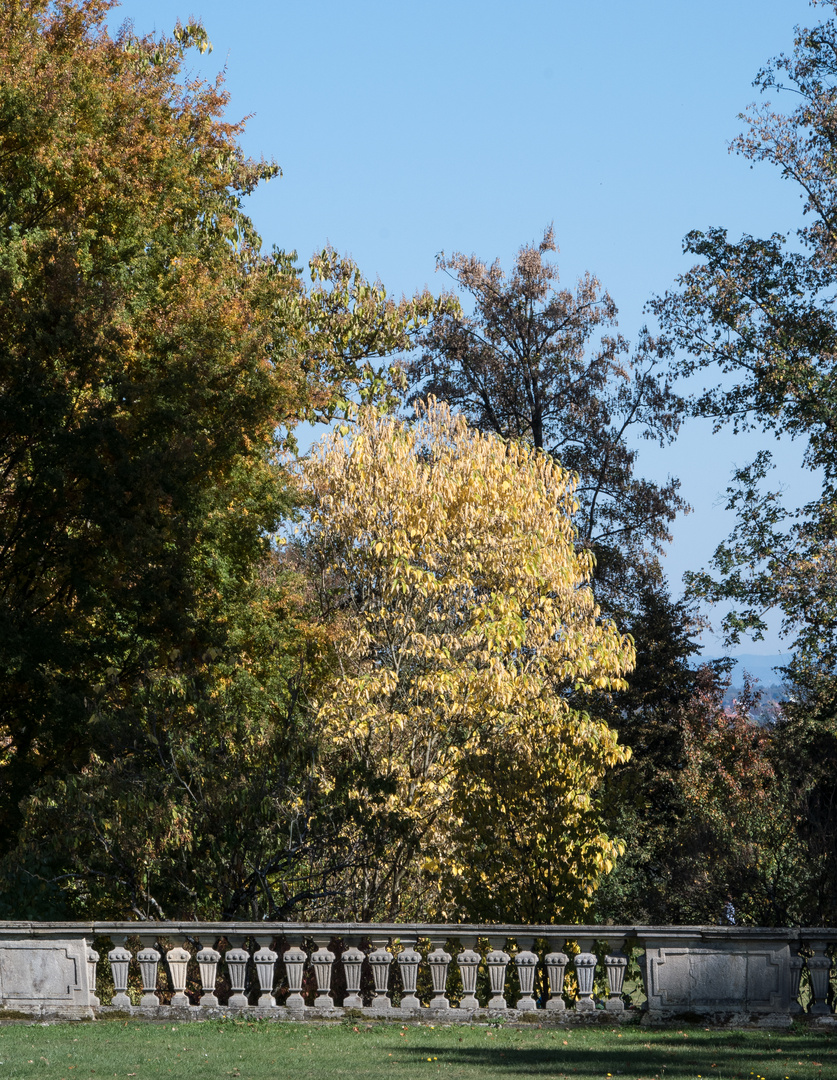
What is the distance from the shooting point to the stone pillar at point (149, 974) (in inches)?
454

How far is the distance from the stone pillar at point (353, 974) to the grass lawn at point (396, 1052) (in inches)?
9.0

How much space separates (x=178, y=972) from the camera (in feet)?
38.2

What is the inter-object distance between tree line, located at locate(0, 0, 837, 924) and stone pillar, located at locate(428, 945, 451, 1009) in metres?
1.82

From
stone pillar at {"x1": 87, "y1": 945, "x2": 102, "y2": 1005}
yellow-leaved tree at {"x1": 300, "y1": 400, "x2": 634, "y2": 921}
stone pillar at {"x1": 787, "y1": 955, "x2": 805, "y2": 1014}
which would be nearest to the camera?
stone pillar at {"x1": 787, "y1": 955, "x2": 805, "y2": 1014}

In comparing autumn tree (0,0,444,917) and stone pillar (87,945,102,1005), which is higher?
autumn tree (0,0,444,917)

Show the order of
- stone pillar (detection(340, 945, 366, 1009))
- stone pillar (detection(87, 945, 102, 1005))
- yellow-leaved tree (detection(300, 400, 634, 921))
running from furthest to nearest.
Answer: yellow-leaved tree (detection(300, 400, 634, 921)) < stone pillar (detection(87, 945, 102, 1005)) < stone pillar (detection(340, 945, 366, 1009))

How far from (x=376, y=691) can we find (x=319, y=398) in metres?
6.95

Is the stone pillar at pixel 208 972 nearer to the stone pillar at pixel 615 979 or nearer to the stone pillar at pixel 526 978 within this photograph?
the stone pillar at pixel 526 978

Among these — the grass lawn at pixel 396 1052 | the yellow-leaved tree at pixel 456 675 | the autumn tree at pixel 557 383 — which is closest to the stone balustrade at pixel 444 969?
the grass lawn at pixel 396 1052

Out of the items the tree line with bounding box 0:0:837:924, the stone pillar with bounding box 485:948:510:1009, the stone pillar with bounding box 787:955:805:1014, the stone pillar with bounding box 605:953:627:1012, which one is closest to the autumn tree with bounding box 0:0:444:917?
the tree line with bounding box 0:0:837:924

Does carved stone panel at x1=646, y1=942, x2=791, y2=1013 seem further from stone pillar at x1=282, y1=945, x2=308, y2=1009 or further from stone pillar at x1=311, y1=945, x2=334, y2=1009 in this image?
stone pillar at x1=282, y1=945, x2=308, y2=1009

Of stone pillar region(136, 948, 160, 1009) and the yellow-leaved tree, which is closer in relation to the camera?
stone pillar region(136, 948, 160, 1009)

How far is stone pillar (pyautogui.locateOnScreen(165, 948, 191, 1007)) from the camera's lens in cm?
1156

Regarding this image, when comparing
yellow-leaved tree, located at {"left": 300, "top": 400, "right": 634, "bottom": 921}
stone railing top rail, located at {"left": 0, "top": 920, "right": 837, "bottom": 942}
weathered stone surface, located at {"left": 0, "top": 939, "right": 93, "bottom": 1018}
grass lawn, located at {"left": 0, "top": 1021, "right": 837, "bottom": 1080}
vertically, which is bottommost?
grass lawn, located at {"left": 0, "top": 1021, "right": 837, "bottom": 1080}
